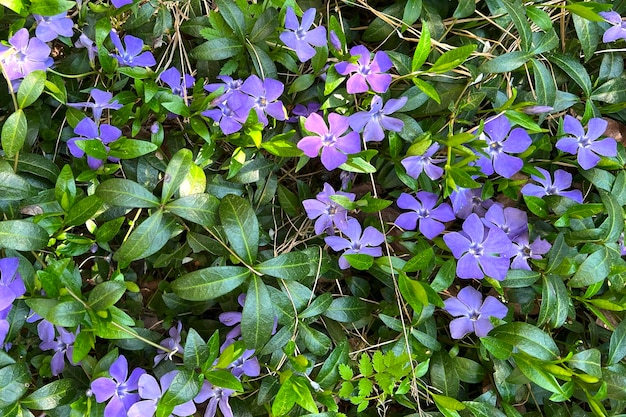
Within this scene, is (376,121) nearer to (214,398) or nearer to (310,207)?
(310,207)

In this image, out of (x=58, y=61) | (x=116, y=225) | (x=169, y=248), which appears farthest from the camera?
(x=58, y=61)

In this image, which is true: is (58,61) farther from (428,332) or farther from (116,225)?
(428,332)

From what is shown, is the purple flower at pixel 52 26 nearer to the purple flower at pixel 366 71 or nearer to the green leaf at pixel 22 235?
the green leaf at pixel 22 235

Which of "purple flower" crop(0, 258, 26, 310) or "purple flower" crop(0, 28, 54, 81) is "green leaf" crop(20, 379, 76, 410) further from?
"purple flower" crop(0, 28, 54, 81)

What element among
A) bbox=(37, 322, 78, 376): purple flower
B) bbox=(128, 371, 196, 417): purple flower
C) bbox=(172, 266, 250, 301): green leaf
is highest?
bbox=(172, 266, 250, 301): green leaf

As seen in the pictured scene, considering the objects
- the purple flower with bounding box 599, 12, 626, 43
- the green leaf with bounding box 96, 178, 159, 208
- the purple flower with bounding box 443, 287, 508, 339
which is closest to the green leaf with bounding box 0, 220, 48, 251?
the green leaf with bounding box 96, 178, 159, 208

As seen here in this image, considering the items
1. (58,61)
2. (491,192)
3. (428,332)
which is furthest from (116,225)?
(491,192)
